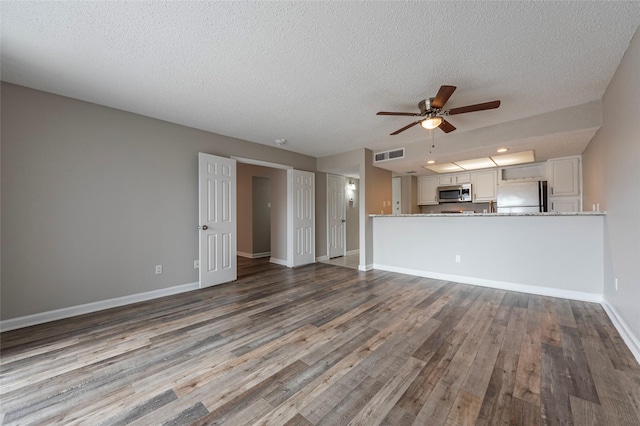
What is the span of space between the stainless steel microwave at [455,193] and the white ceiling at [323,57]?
8.51 ft

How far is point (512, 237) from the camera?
3689mm

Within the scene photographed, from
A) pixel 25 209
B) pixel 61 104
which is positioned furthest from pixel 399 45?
pixel 25 209

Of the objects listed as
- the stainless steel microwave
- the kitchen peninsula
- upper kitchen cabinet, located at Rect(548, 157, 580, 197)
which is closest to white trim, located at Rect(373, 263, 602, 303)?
the kitchen peninsula

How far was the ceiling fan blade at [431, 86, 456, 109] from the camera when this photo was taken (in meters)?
2.29

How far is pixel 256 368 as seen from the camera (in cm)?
183

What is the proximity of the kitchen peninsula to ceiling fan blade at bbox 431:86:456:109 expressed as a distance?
87.4 inches

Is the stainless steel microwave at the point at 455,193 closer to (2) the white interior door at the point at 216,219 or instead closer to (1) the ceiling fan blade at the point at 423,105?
(1) the ceiling fan blade at the point at 423,105

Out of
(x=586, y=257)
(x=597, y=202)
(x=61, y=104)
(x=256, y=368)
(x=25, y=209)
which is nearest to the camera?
(x=256, y=368)

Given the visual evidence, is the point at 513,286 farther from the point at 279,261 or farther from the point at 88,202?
the point at 88,202

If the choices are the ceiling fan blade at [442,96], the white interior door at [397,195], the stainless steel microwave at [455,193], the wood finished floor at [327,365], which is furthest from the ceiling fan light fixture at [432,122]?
the white interior door at [397,195]

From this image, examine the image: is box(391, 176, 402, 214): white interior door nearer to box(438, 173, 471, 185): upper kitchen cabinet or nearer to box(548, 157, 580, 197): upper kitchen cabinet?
box(438, 173, 471, 185): upper kitchen cabinet

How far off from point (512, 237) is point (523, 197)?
6.36ft

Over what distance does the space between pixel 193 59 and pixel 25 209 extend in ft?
7.93

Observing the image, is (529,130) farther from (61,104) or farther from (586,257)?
(61,104)
